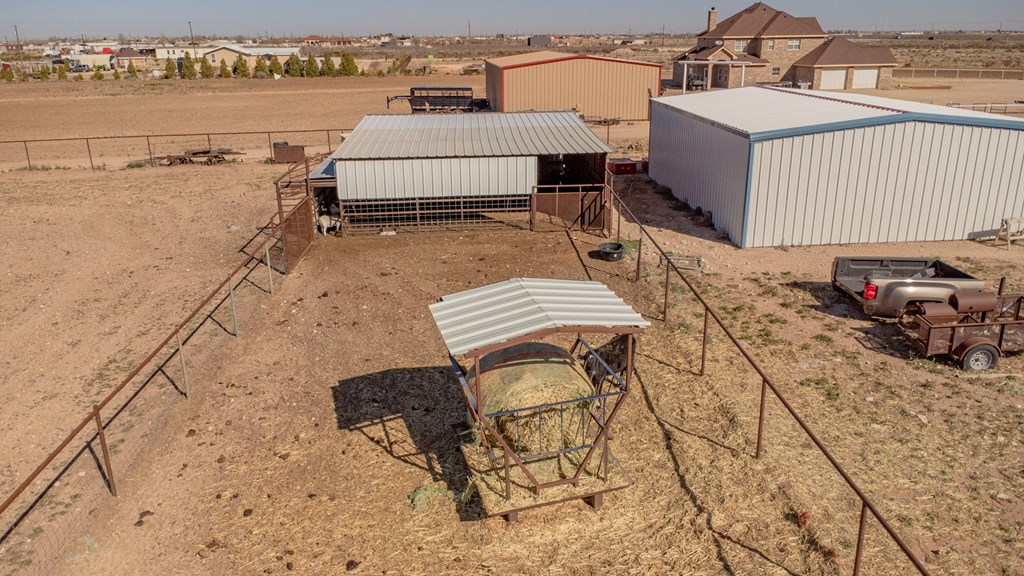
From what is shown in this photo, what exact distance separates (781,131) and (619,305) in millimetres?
11617

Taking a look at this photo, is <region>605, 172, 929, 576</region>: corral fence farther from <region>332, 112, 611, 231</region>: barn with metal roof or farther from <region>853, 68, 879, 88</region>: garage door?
<region>853, 68, 879, 88</region>: garage door

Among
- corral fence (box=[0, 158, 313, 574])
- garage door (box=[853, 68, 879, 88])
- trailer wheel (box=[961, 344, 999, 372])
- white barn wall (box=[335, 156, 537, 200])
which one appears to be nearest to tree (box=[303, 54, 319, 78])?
garage door (box=[853, 68, 879, 88])

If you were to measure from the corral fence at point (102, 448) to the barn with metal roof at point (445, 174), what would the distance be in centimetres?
544

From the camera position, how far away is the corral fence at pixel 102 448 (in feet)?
28.0

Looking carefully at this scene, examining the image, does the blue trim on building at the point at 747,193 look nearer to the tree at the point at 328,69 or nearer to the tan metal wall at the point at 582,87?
the tan metal wall at the point at 582,87

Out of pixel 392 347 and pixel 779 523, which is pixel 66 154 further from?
pixel 779 523

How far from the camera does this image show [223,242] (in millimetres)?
21125

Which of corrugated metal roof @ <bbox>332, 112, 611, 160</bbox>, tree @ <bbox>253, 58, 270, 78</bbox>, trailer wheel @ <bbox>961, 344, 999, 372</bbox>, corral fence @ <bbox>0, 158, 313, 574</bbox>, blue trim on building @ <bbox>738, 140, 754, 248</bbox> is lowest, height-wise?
corral fence @ <bbox>0, 158, 313, 574</bbox>

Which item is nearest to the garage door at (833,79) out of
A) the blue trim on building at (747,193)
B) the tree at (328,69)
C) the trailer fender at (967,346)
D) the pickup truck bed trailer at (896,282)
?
the blue trim on building at (747,193)

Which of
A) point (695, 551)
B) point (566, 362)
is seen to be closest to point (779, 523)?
point (695, 551)

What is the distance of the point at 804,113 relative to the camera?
21.4 metres

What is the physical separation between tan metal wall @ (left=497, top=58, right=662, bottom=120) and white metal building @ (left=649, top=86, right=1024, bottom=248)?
24632 mm

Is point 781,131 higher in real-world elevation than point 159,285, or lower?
higher

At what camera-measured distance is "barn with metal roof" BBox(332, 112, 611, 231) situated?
21.2 metres
